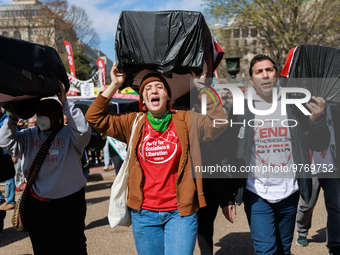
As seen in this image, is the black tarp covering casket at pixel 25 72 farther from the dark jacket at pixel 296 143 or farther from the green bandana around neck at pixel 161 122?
the dark jacket at pixel 296 143

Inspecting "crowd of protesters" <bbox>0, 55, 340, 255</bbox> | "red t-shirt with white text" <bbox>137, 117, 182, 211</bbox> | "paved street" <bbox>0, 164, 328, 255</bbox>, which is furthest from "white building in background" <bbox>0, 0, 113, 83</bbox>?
"red t-shirt with white text" <bbox>137, 117, 182, 211</bbox>

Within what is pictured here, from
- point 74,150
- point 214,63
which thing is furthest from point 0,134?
point 214,63

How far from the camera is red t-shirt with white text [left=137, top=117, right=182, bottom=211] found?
2.40 meters

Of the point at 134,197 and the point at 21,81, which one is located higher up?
the point at 21,81

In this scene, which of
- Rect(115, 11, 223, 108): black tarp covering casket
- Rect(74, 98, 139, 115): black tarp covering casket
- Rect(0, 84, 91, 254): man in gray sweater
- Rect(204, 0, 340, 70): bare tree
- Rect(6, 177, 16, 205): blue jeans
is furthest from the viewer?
Rect(204, 0, 340, 70): bare tree

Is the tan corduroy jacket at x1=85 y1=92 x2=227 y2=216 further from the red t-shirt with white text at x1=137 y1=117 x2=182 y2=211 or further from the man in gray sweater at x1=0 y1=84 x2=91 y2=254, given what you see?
the man in gray sweater at x1=0 y1=84 x2=91 y2=254

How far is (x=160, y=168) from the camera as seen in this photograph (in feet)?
7.95

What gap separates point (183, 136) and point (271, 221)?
42.0 inches

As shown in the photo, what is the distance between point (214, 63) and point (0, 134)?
7.26ft

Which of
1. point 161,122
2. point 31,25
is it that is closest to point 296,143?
point 161,122

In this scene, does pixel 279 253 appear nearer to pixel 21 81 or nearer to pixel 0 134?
pixel 21 81

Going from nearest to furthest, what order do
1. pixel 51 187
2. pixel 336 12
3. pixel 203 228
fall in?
1. pixel 51 187
2. pixel 203 228
3. pixel 336 12

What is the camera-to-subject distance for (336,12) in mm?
16844

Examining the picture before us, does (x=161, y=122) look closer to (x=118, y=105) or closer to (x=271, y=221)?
(x=271, y=221)
